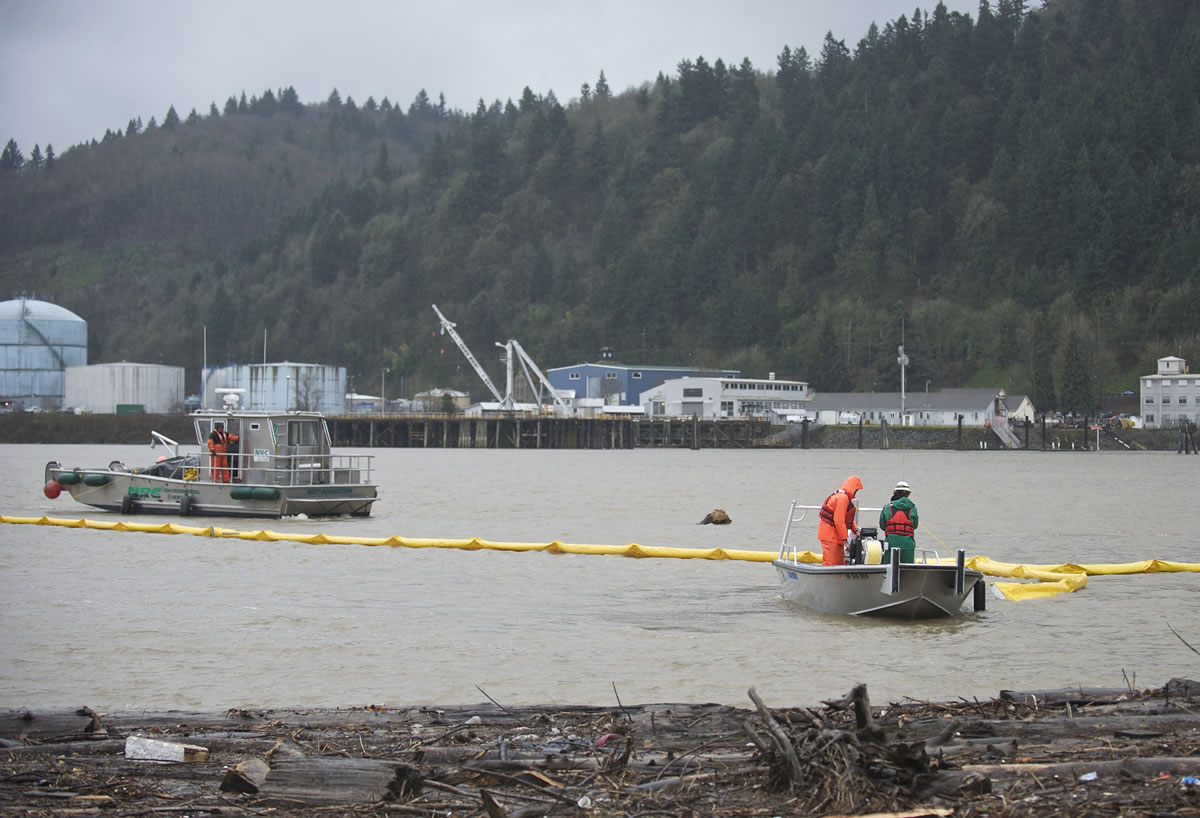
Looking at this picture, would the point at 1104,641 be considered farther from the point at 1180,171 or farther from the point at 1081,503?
the point at 1180,171

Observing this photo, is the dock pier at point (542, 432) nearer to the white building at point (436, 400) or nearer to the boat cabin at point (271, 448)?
the white building at point (436, 400)

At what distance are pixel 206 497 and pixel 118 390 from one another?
132200 millimetres

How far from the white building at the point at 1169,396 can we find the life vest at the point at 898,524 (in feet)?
374

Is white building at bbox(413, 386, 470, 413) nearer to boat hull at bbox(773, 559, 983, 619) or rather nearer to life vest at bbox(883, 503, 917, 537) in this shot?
boat hull at bbox(773, 559, 983, 619)

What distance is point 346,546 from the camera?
101 feet

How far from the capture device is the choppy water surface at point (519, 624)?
14578 millimetres

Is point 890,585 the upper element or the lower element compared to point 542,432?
lower

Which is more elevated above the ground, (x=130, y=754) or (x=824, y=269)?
(x=824, y=269)

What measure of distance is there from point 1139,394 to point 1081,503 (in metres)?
92.5

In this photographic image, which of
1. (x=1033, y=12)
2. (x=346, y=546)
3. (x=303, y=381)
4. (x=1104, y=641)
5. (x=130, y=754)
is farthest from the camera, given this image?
(x=1033, y=12)

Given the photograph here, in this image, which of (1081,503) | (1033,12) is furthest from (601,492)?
(1033,12)

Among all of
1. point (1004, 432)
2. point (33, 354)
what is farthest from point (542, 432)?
point (33, 354)

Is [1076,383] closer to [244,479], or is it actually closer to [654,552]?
[244,479]

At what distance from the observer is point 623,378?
156m
